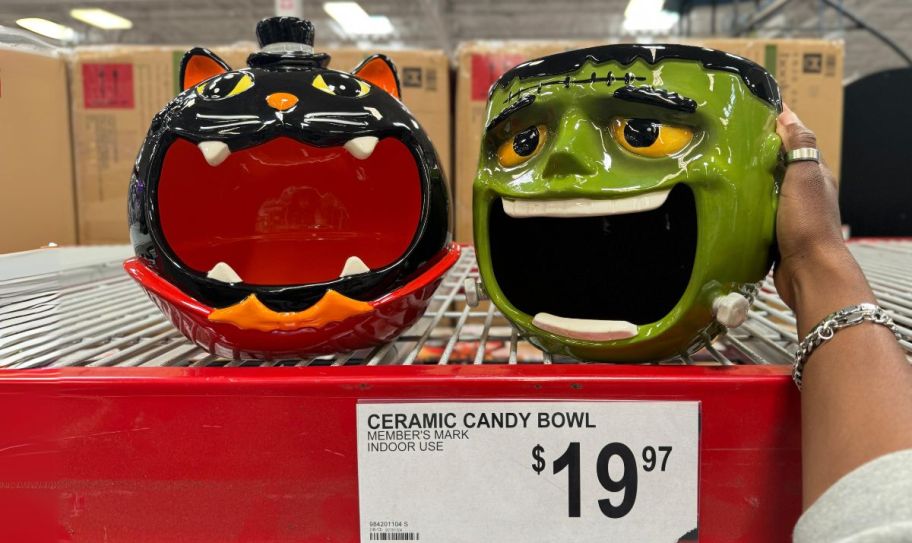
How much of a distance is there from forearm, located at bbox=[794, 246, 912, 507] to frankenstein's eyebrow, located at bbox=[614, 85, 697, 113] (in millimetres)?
172

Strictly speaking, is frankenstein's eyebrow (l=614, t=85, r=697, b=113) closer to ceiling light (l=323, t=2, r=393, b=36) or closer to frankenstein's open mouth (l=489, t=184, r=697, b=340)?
frankenstein's open mouth (l=489, t=184, r=697, b=340)

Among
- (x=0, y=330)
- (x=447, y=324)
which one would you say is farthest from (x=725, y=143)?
(x=447, y=324)

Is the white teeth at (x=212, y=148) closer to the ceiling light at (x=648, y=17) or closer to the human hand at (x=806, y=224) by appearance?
the human hand at (x=806, y=224)

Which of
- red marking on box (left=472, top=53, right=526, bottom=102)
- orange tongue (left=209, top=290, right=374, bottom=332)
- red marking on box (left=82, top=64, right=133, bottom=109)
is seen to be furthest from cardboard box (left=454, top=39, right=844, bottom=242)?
orange tongue (left=209, top=290, right=374, bottom=332)

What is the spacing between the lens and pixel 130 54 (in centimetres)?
168

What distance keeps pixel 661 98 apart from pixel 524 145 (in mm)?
115

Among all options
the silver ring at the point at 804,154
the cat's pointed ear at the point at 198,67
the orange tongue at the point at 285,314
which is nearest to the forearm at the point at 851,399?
the silver ring at the point at 804,154

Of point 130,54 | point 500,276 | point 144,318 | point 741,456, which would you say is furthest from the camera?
point 130,54

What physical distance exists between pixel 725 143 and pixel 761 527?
0.28m

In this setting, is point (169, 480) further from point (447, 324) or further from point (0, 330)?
point (447, 324)

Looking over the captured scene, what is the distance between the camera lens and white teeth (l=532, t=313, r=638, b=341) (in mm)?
458

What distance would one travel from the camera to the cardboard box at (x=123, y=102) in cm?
165

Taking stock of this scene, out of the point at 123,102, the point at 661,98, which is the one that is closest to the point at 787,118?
the point at 661,98

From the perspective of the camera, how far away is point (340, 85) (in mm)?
539
